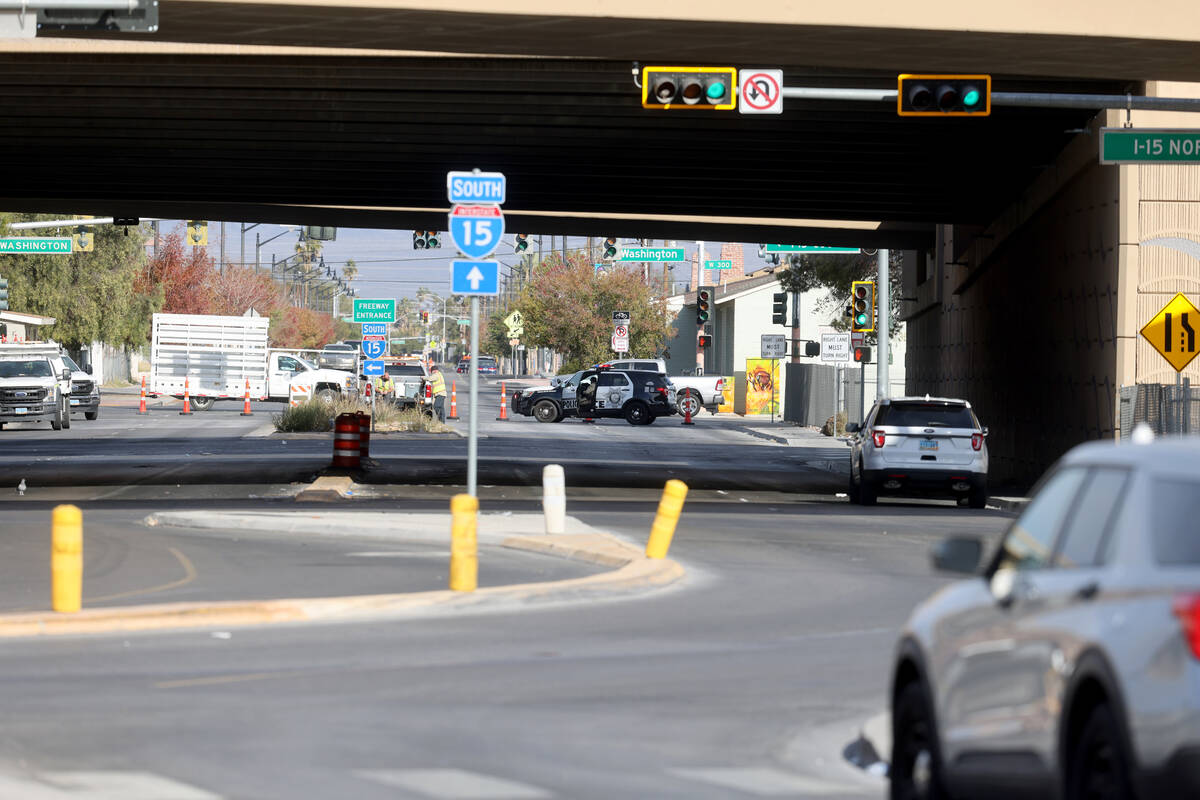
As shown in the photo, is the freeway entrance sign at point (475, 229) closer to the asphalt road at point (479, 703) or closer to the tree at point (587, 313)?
the asphalt road at point (479, 703)

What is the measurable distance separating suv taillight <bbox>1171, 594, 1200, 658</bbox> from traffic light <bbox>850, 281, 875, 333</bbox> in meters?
40.1

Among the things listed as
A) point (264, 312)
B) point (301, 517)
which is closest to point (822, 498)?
point (301, 517)

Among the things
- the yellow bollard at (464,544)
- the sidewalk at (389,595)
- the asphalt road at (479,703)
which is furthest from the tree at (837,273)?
the asphalt road at (479,703)

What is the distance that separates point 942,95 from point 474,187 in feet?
22.5

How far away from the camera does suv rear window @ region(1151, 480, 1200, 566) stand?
17.1 feet

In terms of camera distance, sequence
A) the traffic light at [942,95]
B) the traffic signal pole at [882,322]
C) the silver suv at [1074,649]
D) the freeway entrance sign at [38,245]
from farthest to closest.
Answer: the freeway entrance sign at [38,245] < the traffic signal pole at [882,322] < the traffic light at [942,95] < the silver suv at [1074,649]

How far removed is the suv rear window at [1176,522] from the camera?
5207 mm

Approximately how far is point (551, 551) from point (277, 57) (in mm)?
8690

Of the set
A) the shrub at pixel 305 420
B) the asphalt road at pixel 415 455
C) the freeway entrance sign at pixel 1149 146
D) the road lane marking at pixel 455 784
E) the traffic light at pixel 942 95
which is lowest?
the asphalt road at pixel 415 455

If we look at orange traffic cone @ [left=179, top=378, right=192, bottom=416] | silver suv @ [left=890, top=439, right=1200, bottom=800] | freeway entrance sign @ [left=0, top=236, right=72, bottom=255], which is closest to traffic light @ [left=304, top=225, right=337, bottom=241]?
freeway entrance sign @ [left=0, top=236, right=72, bottom=255]

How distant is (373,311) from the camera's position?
150ft

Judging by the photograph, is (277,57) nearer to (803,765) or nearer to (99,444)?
(803,765)

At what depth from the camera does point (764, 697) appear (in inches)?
421

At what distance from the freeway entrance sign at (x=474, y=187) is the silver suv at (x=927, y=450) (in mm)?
10799
